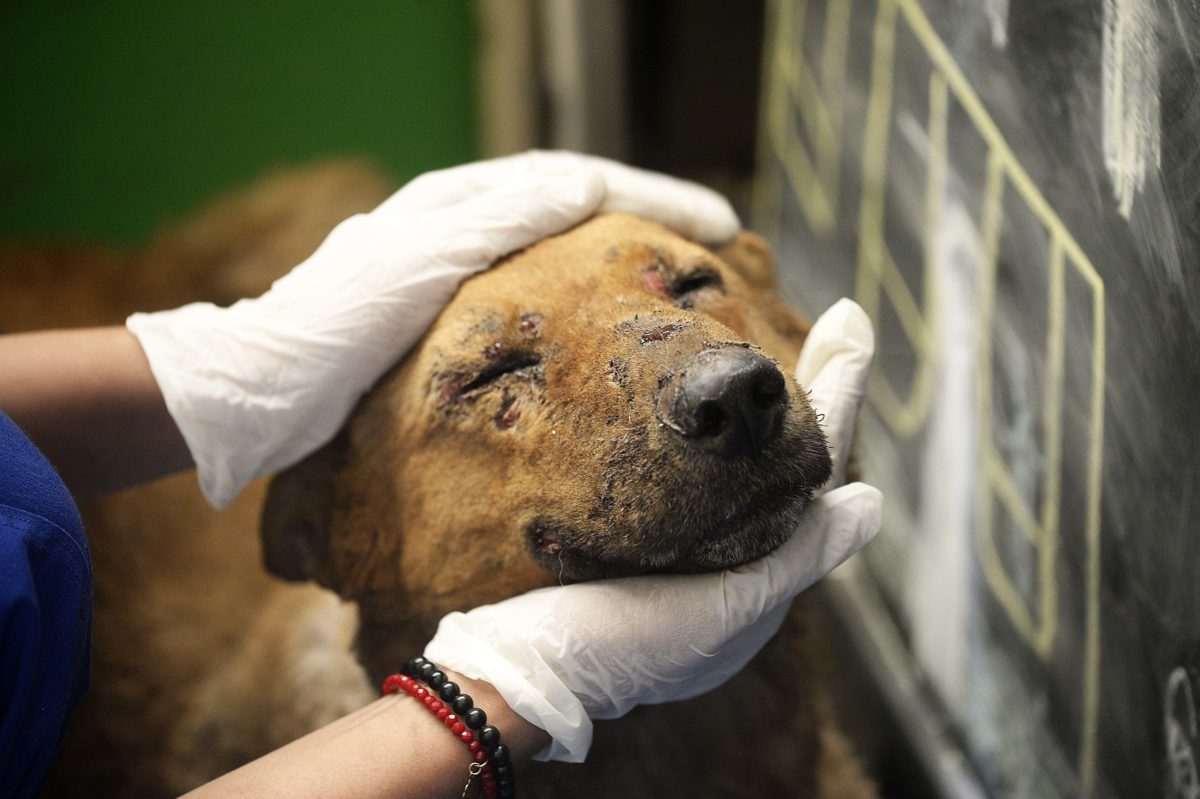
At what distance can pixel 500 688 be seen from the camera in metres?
1.44

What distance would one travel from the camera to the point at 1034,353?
1.87 m

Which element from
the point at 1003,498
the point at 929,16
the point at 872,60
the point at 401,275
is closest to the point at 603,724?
the point at 401,275

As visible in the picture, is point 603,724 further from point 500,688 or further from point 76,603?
point 76,603

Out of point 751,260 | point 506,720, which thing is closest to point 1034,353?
point 751,260

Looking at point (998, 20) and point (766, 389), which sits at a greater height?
point (998, 20)

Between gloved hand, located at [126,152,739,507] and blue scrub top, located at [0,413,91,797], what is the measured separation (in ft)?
1.16

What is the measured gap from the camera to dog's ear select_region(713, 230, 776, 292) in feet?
6.64

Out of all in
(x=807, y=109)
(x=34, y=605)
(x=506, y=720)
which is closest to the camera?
(x=34, y=605)

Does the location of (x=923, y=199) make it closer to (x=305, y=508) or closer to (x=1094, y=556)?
(x=1094, y=556)

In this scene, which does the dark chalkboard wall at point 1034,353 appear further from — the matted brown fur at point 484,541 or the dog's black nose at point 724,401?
the dog's black nose at point 724,401

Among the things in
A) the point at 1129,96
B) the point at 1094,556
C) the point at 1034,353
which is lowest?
the point at 1094,556

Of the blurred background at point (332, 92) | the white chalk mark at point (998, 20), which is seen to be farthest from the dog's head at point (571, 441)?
the blurred background at point (332, 92)

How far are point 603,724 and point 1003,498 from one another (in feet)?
3.07

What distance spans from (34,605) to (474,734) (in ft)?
1.86
